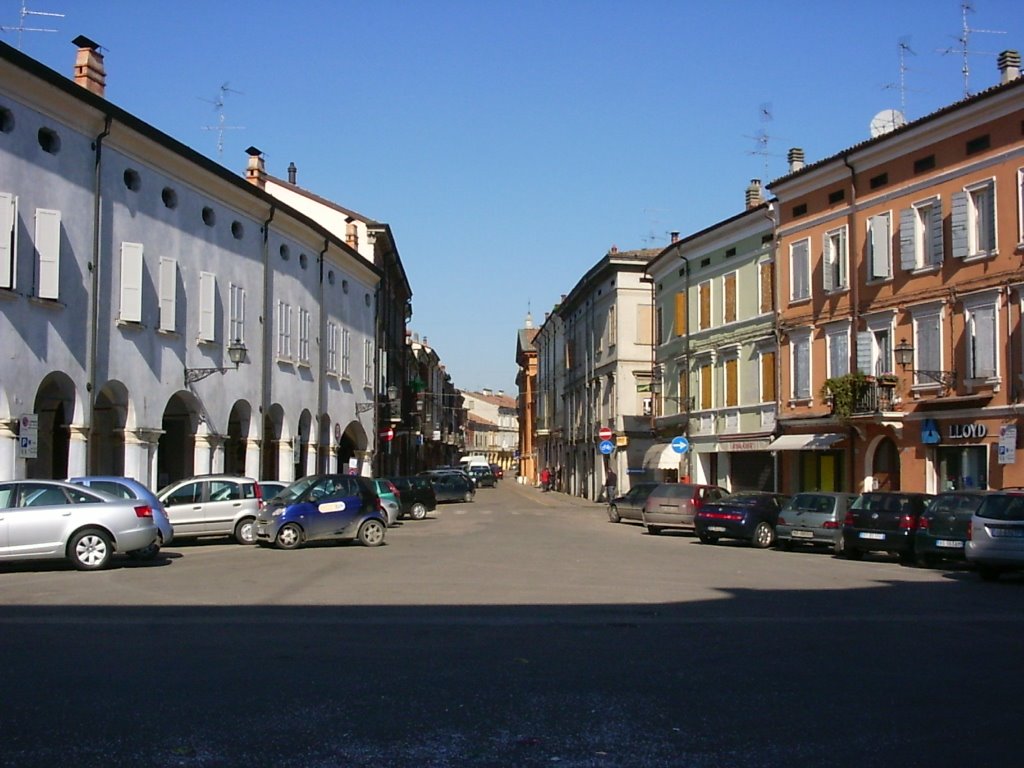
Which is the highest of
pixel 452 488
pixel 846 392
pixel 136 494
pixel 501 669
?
pixel 846 392

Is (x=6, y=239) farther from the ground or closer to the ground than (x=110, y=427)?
farther from the ground

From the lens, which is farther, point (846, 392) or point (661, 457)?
point (661, 457)

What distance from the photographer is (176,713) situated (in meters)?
7.85

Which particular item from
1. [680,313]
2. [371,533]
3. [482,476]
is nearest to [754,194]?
[680,313]

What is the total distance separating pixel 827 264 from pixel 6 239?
22851mm

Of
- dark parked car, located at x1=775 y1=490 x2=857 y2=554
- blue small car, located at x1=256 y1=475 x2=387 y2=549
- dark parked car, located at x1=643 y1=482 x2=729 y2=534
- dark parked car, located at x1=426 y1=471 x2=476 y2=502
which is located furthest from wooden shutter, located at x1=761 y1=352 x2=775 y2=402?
dark parked car, located at x1=426 y1=471 x2=476 y2=502

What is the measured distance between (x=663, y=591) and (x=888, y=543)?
9132 mm

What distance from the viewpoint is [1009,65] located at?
1178 inches

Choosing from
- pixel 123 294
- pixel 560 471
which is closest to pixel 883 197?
pixel 123 294

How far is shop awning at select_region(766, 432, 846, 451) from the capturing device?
3378cm

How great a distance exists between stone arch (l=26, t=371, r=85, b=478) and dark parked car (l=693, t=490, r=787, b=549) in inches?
581

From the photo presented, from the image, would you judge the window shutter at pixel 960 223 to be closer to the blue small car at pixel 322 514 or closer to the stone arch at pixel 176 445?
the blue small car at pixel 322 514

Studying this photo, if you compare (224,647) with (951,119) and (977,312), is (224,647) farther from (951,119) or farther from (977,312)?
(951,119)

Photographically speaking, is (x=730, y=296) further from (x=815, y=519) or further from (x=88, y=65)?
(x=88, y=65)
